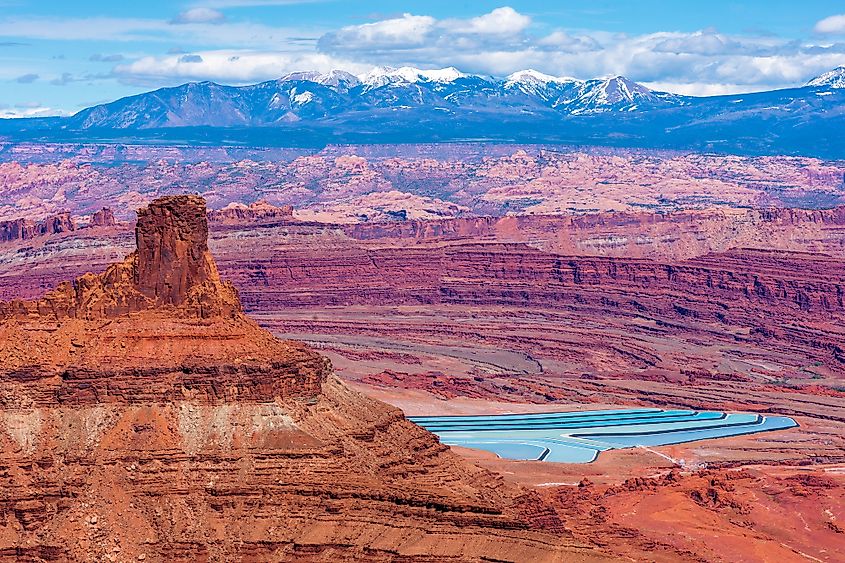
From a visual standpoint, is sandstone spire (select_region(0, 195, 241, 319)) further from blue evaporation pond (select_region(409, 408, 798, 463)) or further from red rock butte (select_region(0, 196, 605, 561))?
blue evaporation pond (select_region(409, 408, 798, 463))

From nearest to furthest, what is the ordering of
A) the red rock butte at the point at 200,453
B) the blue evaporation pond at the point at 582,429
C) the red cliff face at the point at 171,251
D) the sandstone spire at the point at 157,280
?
the red rock butte at the point at 200,453 → the sandstone spire at the point at 157,280 → the red cliff face at the point at 171,251 → the blue evaporation pond at the point at 582,429

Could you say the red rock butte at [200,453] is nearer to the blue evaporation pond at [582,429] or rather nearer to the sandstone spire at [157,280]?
the sandstone spire at [157,280]

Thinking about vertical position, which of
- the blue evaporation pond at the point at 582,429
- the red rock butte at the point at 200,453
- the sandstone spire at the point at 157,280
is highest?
the sandstone spire at the point at 157,280

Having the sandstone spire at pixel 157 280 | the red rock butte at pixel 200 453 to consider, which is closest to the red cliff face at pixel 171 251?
the sandstone spire at pixel 157 280

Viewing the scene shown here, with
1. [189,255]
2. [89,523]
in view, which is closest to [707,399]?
[189,255]

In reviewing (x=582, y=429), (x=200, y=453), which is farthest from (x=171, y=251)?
(x=582, y=429)

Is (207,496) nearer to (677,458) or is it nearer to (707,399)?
(677,458)
